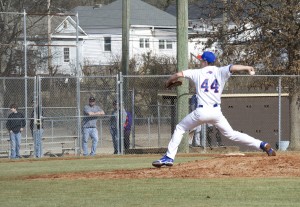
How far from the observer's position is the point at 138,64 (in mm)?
49906

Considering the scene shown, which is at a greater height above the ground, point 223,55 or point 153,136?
point 223,55

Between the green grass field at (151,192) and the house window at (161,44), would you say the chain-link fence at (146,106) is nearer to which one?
the green grass field at (151,192)

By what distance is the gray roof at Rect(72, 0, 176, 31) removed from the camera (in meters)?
66.0

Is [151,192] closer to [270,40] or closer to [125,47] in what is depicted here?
[270,40]

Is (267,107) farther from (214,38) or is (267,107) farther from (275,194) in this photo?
(275,194)

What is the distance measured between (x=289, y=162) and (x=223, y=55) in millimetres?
13813

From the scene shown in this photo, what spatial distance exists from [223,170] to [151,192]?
2.78 m

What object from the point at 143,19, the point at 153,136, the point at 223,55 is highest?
the point at 143,19

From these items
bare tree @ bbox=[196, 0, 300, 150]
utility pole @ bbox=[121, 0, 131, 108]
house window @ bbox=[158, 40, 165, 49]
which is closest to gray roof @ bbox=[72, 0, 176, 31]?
house window @ bbox=[158, 40, 165, 49]

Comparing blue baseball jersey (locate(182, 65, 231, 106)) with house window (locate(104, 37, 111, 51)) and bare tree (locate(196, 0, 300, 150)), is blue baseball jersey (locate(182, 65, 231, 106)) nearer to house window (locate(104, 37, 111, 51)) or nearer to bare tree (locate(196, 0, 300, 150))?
bare tree (locate(196, 0, 300, 150))

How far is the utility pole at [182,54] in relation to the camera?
2445 centimetres

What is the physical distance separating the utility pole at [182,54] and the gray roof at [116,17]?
40.3m

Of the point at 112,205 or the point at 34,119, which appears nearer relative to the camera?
the point at 112,205

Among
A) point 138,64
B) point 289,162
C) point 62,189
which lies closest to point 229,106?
point 289,162
